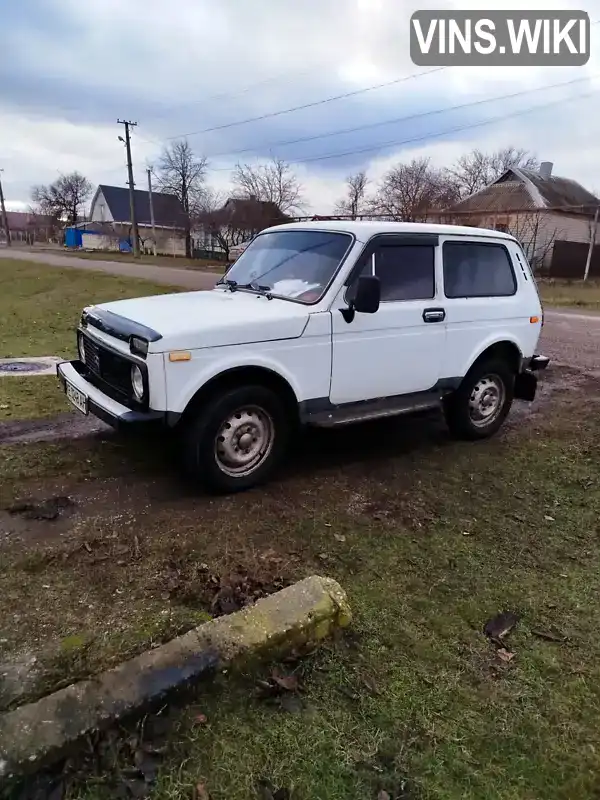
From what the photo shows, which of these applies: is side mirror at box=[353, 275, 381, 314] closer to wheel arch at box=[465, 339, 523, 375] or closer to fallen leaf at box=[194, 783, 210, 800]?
wheel arch at box=[465, 339, 523, 375]

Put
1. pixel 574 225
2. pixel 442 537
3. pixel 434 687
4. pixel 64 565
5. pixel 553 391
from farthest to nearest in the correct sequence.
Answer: pixel 574 225
pixel 553 391
pixel 442 537
pixel 64 565
pixel 434 687

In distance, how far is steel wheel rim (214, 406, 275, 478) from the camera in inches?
160

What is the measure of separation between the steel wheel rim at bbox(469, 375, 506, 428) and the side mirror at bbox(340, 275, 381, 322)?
185 cm

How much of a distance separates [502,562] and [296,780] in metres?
1.99

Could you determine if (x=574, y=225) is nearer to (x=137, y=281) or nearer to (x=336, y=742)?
(x=137, y=281)

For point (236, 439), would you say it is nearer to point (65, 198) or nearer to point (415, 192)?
point (415, 192)

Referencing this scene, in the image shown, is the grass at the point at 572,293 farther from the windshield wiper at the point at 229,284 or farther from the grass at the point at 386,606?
the windshield wiper at the point at 229,284

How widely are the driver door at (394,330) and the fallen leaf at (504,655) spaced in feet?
7.32

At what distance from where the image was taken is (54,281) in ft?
66.4

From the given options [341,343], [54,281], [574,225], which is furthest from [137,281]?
[574,225]

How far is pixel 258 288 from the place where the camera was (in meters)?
4.71

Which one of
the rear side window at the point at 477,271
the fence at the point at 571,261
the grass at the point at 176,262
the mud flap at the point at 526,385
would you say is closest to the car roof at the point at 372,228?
the rear side window at the point at 477,271

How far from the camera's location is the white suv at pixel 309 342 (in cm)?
381

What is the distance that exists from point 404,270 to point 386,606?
2824 millimetres
